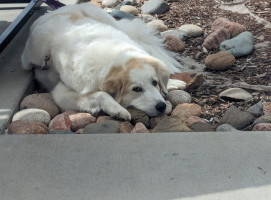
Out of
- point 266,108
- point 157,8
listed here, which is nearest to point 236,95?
point 266,108

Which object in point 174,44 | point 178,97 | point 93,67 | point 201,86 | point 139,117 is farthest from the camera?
point 174,44

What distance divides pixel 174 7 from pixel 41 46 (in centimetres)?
317

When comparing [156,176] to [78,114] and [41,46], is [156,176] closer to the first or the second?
[78,114]

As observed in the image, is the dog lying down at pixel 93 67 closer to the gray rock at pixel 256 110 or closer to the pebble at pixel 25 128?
the pebble at pixel 25 128

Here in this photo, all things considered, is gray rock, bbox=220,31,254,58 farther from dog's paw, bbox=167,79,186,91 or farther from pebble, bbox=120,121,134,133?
pebble, bbox=120,121,134,133

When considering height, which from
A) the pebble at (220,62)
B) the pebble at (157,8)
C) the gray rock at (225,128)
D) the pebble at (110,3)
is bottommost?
the pebble at (110,3)

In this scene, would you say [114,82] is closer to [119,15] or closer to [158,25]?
[158,25]

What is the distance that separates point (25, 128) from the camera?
340 centimetres

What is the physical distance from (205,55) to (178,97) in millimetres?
1376

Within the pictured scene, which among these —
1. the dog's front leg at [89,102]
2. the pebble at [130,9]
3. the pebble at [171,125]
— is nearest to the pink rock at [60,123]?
the dog's front leg at [89,102]

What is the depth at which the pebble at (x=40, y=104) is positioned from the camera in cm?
396

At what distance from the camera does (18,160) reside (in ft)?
9.66

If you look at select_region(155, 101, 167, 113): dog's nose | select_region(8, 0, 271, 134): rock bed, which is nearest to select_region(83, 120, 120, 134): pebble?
select_region(8, 0, 271, 134): rock bed

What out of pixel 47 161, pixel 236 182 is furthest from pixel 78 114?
pixel 236 182
